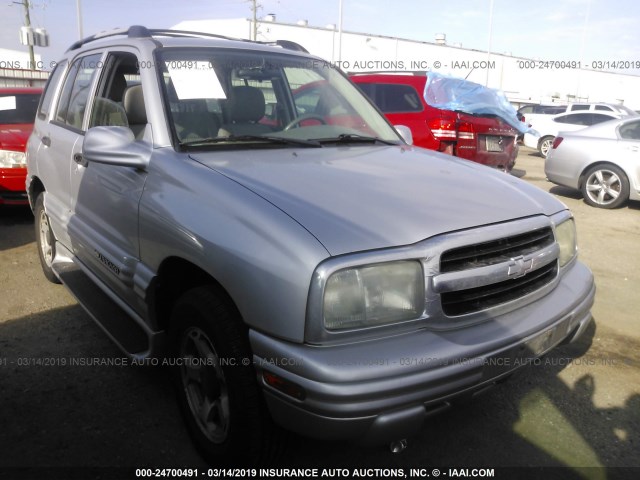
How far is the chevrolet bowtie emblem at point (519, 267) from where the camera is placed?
218 cm

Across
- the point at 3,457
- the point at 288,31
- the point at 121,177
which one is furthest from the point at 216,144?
the point at 288,31

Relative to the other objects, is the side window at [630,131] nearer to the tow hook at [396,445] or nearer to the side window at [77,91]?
the side window at [77,91]

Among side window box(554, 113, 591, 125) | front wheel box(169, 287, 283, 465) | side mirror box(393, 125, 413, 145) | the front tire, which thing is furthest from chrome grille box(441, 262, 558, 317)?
side window box(554, 113, 591, 125)

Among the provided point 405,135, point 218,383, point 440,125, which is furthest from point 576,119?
point 218,383

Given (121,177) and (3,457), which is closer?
(3,457)

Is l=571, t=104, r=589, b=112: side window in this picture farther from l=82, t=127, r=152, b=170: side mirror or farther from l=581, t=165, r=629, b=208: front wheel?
l=82, t=127, r=152, b=170: side mirror

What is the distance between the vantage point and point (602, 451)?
2570 mm

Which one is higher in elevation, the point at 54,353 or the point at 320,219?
A: the point at 320,219

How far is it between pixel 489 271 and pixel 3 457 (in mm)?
2295

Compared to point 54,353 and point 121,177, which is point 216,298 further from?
point 54,353

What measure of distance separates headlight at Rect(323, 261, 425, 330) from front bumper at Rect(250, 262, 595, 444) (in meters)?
0.08

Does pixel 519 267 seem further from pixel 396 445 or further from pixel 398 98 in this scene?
pixel 398 98

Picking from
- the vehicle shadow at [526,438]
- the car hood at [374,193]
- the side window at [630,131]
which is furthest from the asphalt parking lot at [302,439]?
the side window at [630,131]

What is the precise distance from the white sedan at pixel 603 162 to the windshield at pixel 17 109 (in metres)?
8.05
